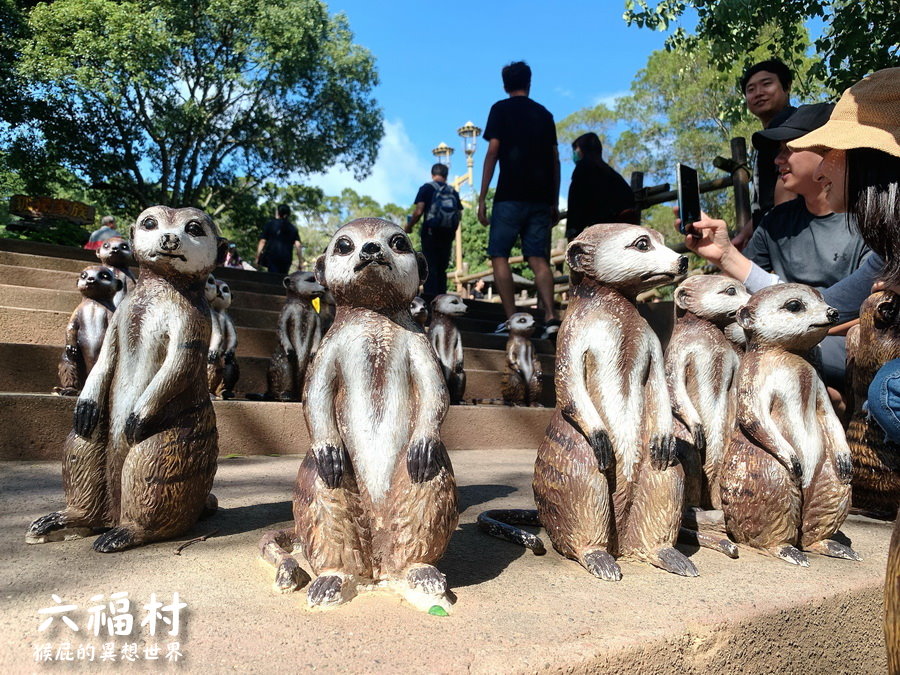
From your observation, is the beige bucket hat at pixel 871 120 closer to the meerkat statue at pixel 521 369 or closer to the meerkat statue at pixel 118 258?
the meerkat statue at pixel 118 258

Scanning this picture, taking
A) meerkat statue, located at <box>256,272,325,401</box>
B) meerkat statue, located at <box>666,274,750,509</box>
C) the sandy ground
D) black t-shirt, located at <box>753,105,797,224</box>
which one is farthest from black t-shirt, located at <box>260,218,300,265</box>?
meerkat statue, located at <box>666,274,750,509</box>

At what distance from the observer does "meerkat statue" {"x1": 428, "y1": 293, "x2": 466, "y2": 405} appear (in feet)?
20.7

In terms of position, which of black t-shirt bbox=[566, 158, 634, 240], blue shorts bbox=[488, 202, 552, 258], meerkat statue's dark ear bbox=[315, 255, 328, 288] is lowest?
meerkat statue's dark ear bbox=[315, 255, 328, 288]

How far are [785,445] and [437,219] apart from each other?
6.30m

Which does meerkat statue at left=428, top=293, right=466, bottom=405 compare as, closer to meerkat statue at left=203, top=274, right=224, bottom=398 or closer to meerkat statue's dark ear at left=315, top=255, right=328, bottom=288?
meerkat statue at left=203, top=274, right=224, bottom=398

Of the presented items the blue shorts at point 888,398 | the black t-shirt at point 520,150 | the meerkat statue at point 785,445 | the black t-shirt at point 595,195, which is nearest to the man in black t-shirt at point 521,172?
the black t-shirt at point 520,150

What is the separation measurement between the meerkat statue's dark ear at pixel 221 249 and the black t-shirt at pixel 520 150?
4493mm

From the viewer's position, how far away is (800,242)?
4195mm

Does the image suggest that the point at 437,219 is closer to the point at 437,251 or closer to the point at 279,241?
the point at 437,251

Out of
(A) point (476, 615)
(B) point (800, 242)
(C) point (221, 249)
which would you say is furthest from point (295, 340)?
(A) point (476, 615)

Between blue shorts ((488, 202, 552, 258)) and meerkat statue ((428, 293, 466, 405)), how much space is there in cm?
90

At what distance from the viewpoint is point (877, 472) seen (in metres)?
3.46

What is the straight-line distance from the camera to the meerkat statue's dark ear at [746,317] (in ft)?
9.80

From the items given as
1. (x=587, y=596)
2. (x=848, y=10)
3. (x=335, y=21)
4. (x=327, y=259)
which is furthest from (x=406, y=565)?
(x=335, y=21)
